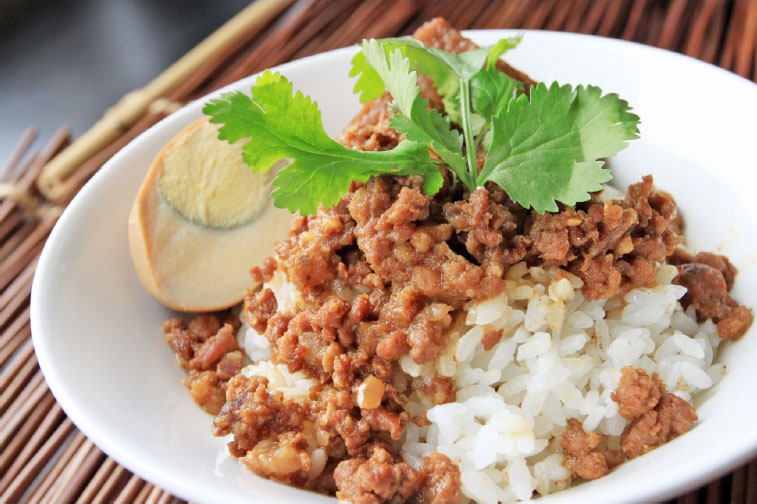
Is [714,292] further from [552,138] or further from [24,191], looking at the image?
[24,191]

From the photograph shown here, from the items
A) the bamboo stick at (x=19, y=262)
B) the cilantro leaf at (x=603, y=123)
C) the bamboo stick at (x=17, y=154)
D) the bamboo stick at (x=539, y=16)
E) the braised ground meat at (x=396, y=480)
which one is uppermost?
the cilantro leaf at (x=603, y=123)

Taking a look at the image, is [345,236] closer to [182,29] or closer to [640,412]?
[640,412]

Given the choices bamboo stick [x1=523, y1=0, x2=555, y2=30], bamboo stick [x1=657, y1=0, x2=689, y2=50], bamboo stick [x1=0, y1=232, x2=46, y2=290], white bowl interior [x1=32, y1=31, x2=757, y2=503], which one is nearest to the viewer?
white bowl interior [x1=32, y1=31, x2=757, y2=503]

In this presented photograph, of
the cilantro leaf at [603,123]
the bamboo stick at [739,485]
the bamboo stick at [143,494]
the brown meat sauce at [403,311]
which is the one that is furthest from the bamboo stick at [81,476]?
the bamboo stick at [739,485]

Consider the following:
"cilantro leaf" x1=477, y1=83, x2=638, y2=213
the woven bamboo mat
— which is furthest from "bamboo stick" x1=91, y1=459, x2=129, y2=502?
"cilantro leaf" x1=477, y1=83, x2=638, y2=213

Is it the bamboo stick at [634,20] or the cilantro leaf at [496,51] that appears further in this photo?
the bamboo stick at [634,20]

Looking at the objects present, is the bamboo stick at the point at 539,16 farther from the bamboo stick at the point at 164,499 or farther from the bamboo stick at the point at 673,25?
the bamboo stick at the point at 164,499

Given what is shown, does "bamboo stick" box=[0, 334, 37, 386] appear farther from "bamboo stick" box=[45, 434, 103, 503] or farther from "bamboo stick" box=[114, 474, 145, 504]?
"bamboo stick" box=[114, 474, 145, 504]

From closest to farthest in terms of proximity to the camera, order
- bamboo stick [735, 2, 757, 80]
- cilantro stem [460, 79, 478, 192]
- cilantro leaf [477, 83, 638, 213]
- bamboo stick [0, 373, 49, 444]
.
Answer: cilantro leaf [477, 83, 638, 213], cilantro stem [460, 79, 478, 192], bamboo stick [0, 373, 49, 444], bamboo stick [735, 2, 757, 80]
